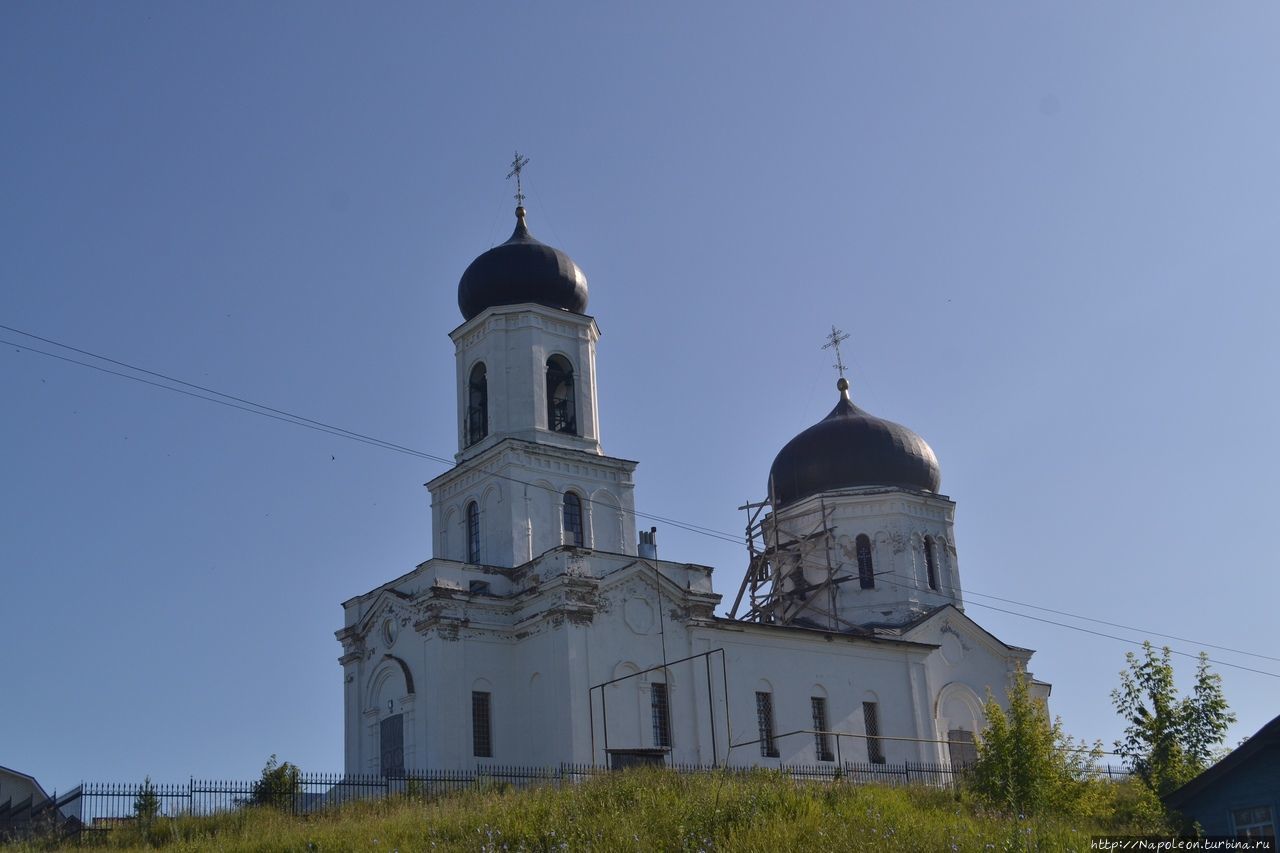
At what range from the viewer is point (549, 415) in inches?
1417

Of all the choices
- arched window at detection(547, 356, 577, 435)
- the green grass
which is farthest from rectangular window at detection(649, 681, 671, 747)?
the green grass

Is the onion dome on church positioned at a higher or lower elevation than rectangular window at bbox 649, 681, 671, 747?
higher

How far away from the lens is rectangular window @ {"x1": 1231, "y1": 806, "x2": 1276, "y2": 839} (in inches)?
826

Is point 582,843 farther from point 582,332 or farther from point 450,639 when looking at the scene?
point 582,332

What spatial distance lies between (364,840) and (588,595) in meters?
11.8

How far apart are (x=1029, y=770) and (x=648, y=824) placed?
8.75 meters

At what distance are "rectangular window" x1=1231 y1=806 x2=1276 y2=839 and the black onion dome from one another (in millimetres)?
20696

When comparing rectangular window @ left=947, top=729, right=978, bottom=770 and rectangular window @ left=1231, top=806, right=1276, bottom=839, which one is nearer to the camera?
rectangular window @ left=1231, top=806, right=1276, bottom=839

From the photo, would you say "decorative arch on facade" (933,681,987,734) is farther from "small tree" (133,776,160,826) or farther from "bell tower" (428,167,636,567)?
"small tree" (133,776,160,826)

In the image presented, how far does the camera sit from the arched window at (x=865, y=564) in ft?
143

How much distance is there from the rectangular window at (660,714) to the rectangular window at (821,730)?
468 cm

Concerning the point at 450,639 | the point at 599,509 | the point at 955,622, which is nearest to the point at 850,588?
the point at 955,622

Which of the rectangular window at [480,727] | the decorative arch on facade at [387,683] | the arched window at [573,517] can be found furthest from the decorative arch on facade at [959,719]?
the decorative arch on facade at [387,683]

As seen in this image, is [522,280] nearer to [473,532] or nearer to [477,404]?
[477,404]
